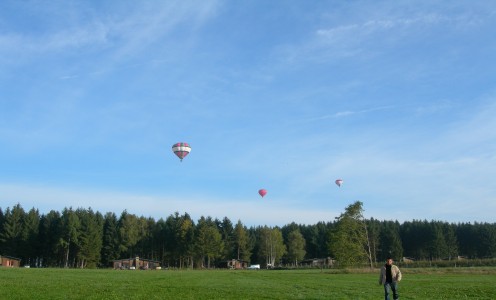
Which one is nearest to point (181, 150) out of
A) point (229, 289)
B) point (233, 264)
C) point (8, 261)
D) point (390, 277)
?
point (229, 289)

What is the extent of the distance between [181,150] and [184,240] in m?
89.3

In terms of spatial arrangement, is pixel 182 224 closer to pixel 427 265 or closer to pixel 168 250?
pixel 168 250

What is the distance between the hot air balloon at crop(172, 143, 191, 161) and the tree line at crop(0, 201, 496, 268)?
5681 cm

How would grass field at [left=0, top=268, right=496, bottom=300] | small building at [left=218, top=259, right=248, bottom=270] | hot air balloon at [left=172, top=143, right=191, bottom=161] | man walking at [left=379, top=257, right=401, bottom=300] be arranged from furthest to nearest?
small building at [left=218, top=259, right=248, bottom=270], hot air balloon at [left=172, top=143, right=191, bottom=161], grass field at [left=0, top=268, right=496, bottom=300], man walking at [left=379, top=257, right=401, bottom=300]

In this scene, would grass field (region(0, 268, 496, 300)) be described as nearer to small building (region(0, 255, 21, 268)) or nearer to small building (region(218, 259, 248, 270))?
small building (region(0, 255, 21, 268))

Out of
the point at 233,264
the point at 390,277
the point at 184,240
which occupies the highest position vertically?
the point at 184,240

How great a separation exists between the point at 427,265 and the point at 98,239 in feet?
288

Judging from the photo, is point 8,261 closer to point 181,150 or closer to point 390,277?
point 181,150

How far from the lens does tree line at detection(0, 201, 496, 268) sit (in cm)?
13362

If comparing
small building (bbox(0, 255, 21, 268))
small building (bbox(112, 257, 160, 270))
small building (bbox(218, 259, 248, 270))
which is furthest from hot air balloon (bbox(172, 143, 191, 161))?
small building (bbox(218, 259, 248, 270))

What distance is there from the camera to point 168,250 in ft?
500

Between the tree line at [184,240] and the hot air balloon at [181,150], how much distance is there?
186 ft

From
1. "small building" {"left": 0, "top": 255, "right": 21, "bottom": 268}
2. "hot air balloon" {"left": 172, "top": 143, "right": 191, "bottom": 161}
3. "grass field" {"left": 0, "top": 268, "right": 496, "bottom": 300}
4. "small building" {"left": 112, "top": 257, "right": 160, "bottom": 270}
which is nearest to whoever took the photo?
"grass field" {"left": 0, "top": 268, "right": 496, "bottom": 300}

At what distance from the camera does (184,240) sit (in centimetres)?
14512
